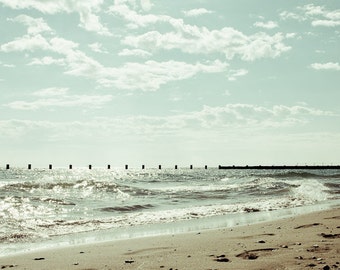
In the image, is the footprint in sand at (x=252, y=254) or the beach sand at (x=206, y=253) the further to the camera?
the footprint in sand at (x=252, y=254)

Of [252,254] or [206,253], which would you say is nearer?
[252,254]

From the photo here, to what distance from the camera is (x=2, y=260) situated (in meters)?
6.64

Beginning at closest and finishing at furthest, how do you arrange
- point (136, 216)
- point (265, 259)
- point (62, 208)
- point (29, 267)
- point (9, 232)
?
point (265, 259), point (29, 267), point (9, 232), point (136, 216), point (62, 208)

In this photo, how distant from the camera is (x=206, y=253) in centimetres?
641

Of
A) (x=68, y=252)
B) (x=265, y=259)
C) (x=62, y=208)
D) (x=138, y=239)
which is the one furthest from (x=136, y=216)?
(x=265, y=259)

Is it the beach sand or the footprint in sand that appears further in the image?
the footprint in sand

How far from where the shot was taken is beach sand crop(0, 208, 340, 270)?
542 centimetres

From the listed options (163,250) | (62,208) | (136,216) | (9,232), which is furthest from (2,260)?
(62,208)

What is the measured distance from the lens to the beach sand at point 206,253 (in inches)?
213

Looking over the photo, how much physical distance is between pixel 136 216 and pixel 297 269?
9.28 meters

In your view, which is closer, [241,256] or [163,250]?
[241,256]

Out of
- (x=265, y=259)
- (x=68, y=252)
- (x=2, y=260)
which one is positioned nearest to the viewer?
(x=265, y=259)

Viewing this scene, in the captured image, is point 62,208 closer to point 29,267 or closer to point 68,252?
point 68,252

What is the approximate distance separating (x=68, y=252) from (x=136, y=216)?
21.5ft
